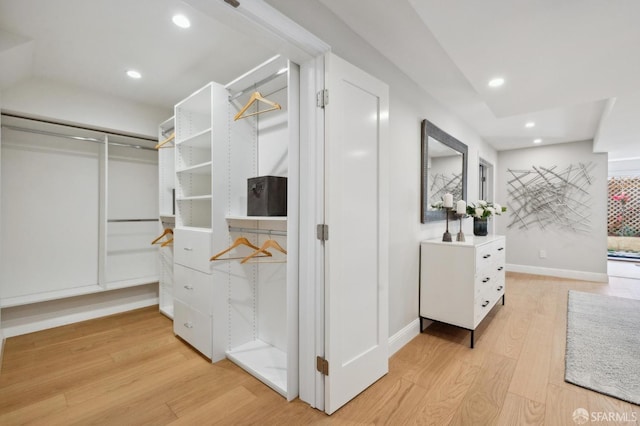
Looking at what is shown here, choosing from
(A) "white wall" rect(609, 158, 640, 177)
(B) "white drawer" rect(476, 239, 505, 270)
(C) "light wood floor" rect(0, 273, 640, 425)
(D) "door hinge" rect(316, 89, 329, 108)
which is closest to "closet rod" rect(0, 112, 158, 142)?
(C) "light wood floor" rect(0, 273, 640, 425)

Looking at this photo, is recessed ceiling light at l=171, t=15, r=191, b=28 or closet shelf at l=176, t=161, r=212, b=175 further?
closet shelf at l=176, t=161, r=212, b=175

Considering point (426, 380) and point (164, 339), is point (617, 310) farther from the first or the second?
point (164, 339)

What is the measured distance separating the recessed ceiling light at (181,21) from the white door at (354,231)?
1.03 metres

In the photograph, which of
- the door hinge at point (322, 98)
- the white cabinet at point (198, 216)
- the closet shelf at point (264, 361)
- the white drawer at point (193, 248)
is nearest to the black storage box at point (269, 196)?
the white cabinet at point (198, 216)

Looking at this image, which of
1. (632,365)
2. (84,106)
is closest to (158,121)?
(84,106)

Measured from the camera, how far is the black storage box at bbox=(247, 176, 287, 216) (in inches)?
78.6

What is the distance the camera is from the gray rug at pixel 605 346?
1.85 meters

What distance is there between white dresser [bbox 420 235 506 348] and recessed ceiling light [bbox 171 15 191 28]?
256 cm

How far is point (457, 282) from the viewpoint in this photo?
7.96 ft

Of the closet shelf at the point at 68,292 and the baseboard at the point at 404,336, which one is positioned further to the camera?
the closet shelf at the point at 68,292

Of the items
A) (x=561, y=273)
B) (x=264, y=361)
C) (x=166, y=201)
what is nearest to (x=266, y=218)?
(x=264, y=361)

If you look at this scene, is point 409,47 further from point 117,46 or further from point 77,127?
point 77,127

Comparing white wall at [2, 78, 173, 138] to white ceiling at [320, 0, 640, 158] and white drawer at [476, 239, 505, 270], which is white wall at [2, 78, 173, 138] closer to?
white ceiling at [320, 0, 640, 158]

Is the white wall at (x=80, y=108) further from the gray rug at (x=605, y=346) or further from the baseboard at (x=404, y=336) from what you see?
the gray rug at (x=605, y=346)
